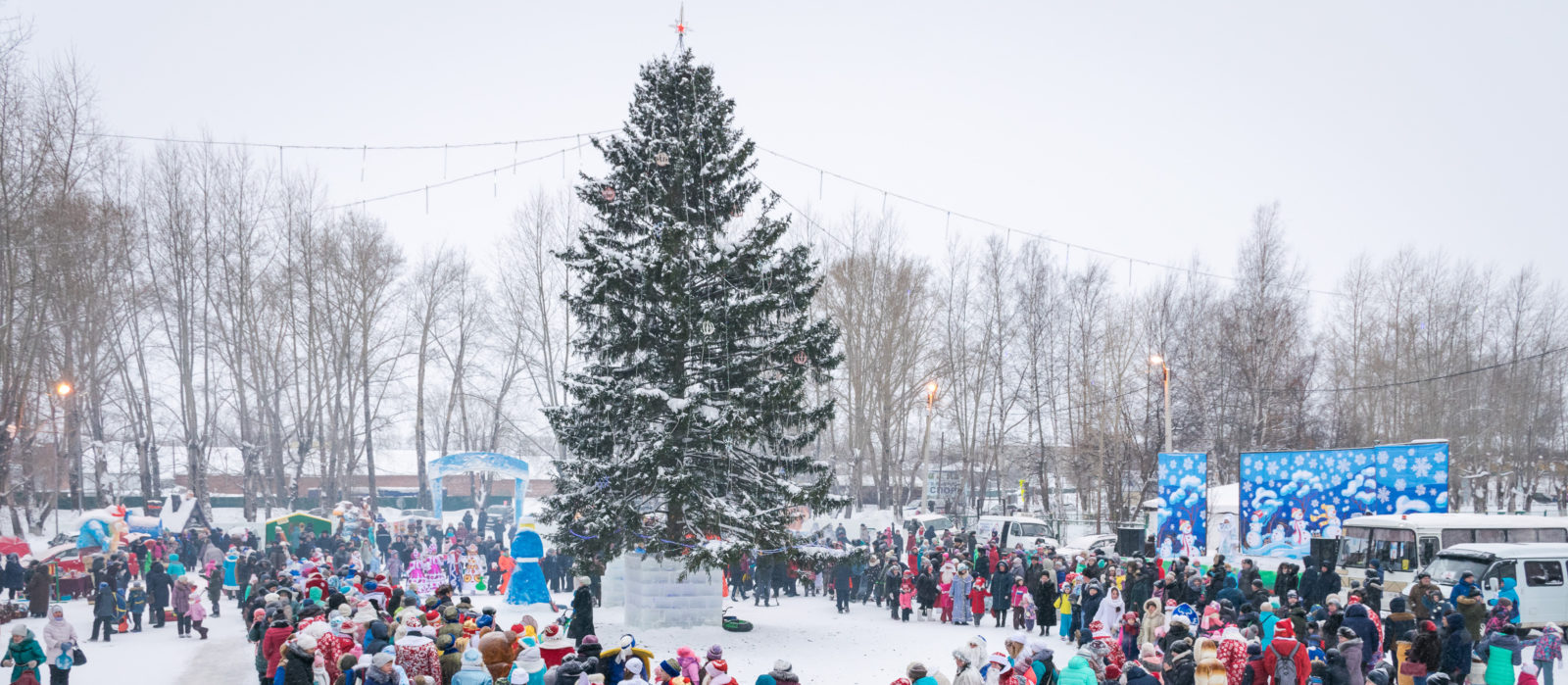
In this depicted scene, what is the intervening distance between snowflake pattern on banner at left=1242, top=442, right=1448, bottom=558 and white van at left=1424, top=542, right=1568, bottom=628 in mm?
5768

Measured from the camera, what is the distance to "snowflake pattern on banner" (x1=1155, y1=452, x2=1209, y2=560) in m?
27.9

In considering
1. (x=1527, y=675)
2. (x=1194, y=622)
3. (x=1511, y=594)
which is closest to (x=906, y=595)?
(x=1194, y=622)

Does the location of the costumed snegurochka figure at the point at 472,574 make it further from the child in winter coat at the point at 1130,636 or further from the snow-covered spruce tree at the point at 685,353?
the child in winter coat at the point at 1130,636

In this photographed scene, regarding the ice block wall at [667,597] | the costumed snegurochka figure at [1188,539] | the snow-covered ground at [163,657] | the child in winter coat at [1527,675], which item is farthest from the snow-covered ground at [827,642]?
the costumed snegurochka figure at [1188,539]

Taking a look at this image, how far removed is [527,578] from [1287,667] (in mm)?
16154

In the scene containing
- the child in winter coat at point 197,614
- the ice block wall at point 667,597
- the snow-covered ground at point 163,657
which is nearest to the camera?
the snow-covered ground at point 163,657

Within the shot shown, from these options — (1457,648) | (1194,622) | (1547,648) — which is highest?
(1457,648)

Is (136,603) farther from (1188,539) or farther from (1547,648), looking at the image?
(1188,539)

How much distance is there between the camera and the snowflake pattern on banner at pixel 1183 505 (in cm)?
2788

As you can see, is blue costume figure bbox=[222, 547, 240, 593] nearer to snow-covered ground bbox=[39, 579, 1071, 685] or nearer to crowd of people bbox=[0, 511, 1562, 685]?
crowd of people bbox=[0, 511, 1562, 685]

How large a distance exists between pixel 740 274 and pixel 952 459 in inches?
2019

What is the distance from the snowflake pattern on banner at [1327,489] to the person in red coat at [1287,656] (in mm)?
14272

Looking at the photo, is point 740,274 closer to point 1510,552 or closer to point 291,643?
point 291,643

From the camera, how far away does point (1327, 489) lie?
82.8 feet
